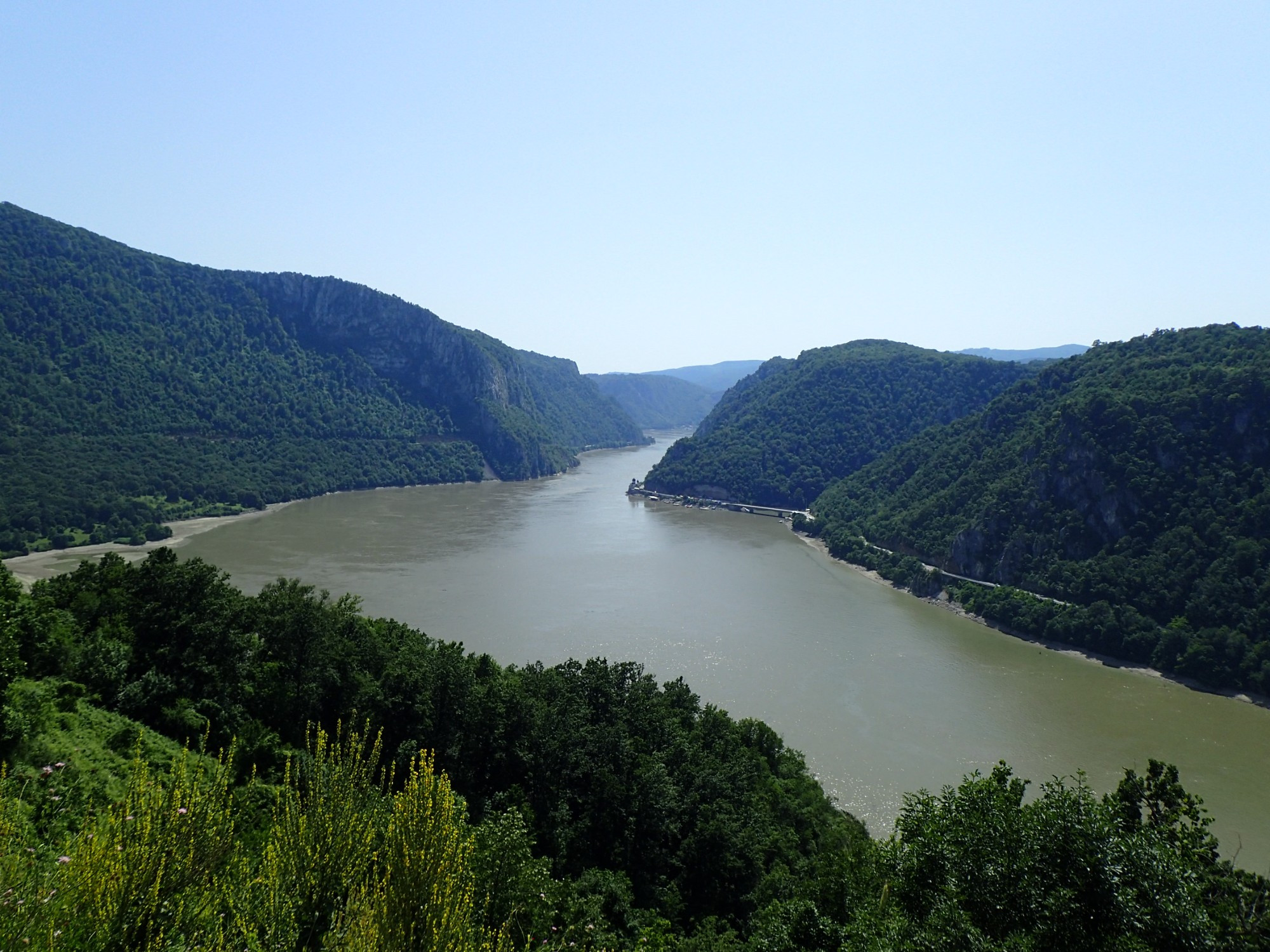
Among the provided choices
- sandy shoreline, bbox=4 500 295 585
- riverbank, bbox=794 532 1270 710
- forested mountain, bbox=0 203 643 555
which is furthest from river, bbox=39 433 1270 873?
forested mountain, bbox=0 203 643 555

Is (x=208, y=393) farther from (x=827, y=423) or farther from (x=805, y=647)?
(x=805, y=647)

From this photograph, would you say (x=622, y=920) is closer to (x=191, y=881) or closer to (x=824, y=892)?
(x=824, y=892)

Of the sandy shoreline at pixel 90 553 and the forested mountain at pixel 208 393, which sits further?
the forested mountain at pixel 208 393

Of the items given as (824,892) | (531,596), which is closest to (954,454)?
(531,596)

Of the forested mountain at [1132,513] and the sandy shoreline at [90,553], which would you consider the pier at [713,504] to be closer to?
the forested mountain at [1132,513]

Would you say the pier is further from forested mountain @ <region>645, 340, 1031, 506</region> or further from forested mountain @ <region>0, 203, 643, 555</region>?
forested mountain @ <region>0, 203, 643, 555</region>

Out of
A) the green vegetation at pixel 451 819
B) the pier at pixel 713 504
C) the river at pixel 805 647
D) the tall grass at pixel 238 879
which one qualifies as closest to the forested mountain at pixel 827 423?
the pier at pixel 713 504
